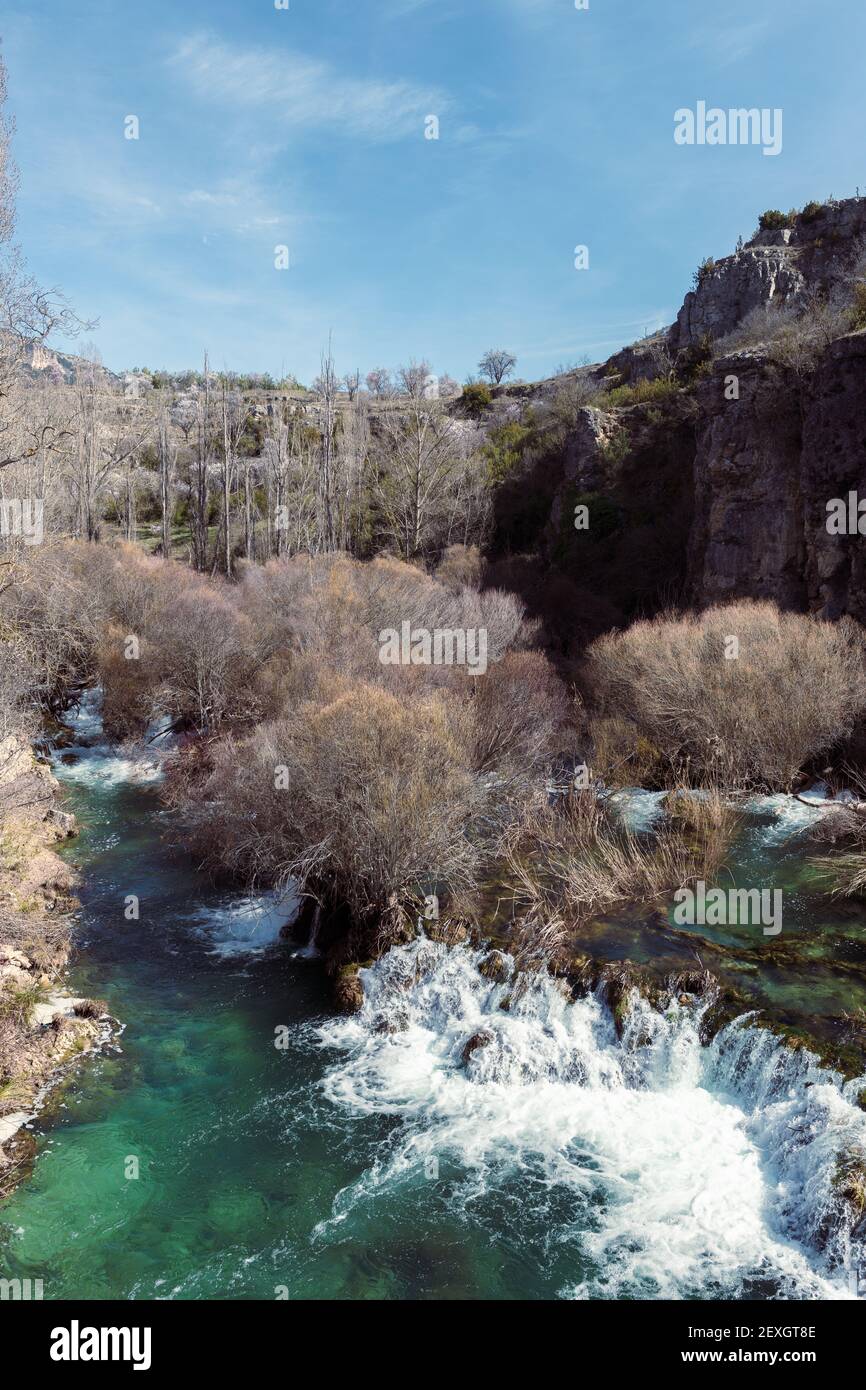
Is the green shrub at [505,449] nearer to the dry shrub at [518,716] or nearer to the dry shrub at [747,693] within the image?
the dry shrub at [518,716]

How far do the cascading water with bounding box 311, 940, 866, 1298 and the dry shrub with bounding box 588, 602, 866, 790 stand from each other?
8.36 metres

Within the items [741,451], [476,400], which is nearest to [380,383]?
[476,400]

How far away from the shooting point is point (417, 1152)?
948cm

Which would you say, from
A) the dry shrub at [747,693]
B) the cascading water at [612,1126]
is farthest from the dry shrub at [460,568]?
the cascading water at [612,1126]

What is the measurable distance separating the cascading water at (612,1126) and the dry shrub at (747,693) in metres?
8.36

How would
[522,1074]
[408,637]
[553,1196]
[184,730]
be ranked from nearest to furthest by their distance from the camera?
[553,1196] < [522,1074] < [408,637] < [184,730]

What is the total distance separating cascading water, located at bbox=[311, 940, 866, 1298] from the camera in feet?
26.1

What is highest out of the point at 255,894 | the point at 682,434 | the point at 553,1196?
the point at 682,434

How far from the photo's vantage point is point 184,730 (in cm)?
2498

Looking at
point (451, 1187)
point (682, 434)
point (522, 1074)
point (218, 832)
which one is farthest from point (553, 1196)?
point (682, 434)

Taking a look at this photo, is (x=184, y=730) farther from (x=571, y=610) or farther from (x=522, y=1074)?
(x=522, y=1074)

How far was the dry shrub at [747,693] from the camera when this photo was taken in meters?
17.6

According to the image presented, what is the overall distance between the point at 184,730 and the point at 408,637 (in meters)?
7.41

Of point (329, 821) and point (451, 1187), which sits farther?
point (329, 821)
